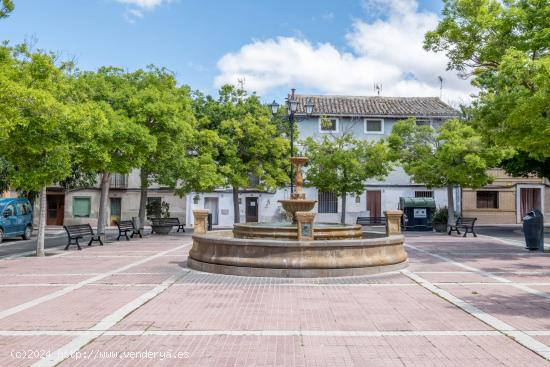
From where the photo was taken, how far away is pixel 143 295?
862cm

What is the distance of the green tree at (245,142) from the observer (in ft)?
86.6

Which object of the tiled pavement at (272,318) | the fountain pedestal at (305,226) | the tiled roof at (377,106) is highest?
the tiled roof at (377,106)

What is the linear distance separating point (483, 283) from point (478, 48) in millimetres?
10414

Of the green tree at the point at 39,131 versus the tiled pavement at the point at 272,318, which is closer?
the tiled pavement at the point at 272,318

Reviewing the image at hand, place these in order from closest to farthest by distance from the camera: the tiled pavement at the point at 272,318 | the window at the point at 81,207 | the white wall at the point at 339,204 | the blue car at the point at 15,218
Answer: the tiled pavement at the point at 272,318 < the blue car at the point at 15,218 < the white wall at the point at 339,204 < the window at the point at 81,207

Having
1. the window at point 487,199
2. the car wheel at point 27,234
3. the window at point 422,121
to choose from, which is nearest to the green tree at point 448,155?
the window at point 422,121

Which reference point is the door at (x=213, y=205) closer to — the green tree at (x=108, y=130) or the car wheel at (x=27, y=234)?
the green tree at (x=108, y=130)

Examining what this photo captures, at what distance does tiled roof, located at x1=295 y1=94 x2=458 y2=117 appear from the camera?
3447cm

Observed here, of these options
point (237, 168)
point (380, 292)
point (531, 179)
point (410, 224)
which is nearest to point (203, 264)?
point (380, 292)

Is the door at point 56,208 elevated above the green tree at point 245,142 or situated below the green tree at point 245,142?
below

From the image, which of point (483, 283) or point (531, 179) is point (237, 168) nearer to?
point (483, 283)

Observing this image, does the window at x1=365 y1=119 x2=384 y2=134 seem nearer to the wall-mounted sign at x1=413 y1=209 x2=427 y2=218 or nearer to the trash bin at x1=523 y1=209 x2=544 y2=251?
the wall-mounted sign at x1=413 y1=209 x2=427 y2=218

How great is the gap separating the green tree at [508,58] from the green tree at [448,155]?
467cm

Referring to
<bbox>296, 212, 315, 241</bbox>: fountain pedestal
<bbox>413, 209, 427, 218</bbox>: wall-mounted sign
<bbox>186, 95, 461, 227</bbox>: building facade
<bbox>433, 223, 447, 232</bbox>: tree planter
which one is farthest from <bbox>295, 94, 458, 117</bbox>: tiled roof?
<bbox>296, 212, 315, 241</bbox>: fountain pedestal
